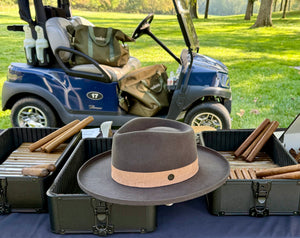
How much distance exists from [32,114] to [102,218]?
281cm

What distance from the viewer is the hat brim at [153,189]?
4.52 feet

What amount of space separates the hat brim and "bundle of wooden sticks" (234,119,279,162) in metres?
0.55

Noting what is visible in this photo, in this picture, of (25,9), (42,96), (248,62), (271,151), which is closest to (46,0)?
(25,9)

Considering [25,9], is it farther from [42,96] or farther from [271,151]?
[271,151]

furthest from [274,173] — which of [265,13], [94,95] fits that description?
[265,13]

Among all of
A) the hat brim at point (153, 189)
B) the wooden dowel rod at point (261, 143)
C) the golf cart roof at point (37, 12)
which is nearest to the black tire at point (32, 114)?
the golf cart roof at point (37, 12)

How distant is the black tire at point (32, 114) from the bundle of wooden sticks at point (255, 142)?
244 cm

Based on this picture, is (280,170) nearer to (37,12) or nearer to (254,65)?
(37,12)

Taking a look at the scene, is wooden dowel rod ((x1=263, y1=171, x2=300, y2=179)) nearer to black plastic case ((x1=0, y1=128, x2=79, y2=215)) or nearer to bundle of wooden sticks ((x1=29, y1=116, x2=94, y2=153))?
black plastic case ((x1=0, y1=128, x2=79, y2=215))

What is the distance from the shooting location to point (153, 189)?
1.45 metres

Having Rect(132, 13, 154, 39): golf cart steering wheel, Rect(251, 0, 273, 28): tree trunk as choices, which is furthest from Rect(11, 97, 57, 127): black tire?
Rect(251, 0, 273, 28): tree trunk

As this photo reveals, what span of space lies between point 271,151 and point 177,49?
1114cm

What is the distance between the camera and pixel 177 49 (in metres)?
13.0

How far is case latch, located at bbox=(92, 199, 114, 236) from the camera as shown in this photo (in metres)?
1.54
